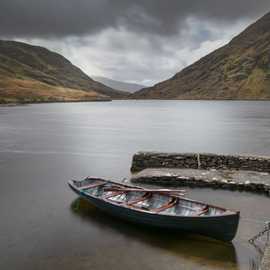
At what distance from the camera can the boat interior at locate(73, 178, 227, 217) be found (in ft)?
50.6

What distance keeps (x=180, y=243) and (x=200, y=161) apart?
13332 mm

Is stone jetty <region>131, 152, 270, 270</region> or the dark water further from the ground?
stone jetty <region>131, 152, 270, 270</region>

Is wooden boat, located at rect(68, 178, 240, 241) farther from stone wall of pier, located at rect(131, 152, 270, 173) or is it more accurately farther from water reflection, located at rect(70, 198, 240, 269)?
stone wall of pier, located at rect(131, 152, 270, 173)

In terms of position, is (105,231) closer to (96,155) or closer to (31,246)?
(31,246)

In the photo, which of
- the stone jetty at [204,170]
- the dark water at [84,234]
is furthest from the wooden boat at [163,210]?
the stone jetty at [204,170]

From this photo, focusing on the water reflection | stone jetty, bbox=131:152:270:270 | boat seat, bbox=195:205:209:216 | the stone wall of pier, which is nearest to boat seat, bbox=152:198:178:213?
the water reflection

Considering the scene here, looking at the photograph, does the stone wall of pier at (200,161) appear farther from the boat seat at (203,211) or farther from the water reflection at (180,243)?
the boat seat at (203,211)

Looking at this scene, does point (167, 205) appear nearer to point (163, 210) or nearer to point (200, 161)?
point (163, 210)

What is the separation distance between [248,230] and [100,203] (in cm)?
808

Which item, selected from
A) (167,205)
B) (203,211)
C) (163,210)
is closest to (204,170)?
(167,205)

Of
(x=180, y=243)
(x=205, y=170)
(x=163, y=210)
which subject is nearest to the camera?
(x=180, y=243)

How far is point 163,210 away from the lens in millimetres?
15828

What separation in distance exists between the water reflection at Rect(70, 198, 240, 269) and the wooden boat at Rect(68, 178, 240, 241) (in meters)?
0.45

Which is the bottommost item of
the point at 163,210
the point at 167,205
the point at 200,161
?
the point at 163,210
